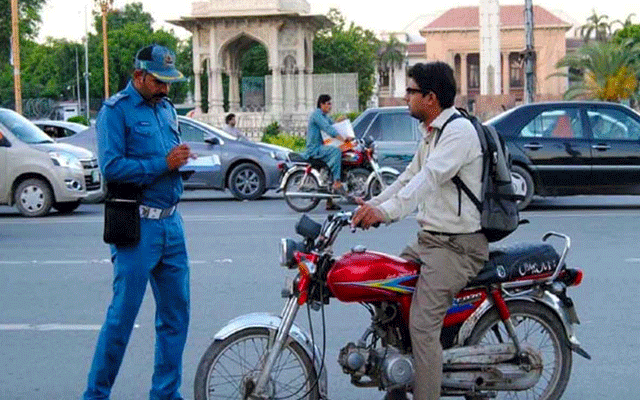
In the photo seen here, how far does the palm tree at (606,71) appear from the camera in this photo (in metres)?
43.7

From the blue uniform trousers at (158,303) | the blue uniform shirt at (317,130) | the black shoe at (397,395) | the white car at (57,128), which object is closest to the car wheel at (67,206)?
the blue uniform shirt at (317,130)

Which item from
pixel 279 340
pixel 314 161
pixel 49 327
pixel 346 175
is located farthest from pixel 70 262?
pixel 279 340

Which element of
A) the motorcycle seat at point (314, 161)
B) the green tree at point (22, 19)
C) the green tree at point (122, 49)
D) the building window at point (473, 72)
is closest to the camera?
the motorcycle seat at point (314, 161)

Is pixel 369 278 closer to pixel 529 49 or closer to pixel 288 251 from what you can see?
pixel 288 251

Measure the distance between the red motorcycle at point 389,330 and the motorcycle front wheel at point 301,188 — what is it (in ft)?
37.4

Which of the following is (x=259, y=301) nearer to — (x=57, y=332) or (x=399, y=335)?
(x=57, y=332)

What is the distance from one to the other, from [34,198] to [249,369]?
40.5ft

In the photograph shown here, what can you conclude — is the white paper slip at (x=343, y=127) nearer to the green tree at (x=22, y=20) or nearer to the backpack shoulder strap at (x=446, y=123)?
the backpack shoulder strap at (x=446, y=123)

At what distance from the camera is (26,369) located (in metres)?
7.16

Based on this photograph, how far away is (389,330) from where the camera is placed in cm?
527

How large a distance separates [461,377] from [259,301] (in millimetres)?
4004

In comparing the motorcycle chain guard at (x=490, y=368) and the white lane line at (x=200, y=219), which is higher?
the motorcycle chain guard at (x=490, y=368)

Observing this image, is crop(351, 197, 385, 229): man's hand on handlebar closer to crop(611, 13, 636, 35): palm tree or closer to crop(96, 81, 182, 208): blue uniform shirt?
crop(96, 81, 182, 208): blue uniform shirt

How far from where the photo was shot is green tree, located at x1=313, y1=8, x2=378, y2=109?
277 ft
